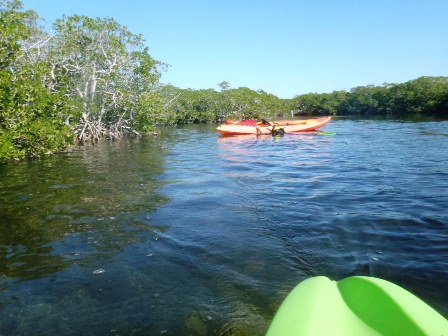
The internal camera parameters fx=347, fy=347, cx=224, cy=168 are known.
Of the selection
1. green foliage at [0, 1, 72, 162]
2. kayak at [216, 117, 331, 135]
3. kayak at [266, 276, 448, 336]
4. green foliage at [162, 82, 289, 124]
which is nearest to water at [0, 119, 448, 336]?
kayak at [266, 276, 448, 336]

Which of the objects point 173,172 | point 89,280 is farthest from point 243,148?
point 89,280

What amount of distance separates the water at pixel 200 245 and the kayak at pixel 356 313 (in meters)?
0.70

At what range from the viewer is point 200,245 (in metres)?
4.27

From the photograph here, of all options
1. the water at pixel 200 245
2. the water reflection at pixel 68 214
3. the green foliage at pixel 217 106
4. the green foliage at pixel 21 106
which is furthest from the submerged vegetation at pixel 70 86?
the green foliage at pixel 217 106

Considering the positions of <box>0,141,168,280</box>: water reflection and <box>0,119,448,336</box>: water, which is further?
<box>0,141,168,280</box>: water reflection

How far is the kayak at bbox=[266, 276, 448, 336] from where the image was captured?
180 centimetres

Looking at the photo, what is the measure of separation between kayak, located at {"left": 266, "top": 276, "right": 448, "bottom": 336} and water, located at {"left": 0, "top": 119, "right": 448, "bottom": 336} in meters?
0.70

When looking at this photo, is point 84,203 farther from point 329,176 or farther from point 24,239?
point 329,176

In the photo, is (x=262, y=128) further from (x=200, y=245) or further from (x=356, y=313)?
(x=356, y=313)

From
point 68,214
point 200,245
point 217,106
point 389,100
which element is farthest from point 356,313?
point 389,100

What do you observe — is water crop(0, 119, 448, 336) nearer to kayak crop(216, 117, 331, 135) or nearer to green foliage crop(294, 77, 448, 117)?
kayak crop(216, 117, 331, 135)

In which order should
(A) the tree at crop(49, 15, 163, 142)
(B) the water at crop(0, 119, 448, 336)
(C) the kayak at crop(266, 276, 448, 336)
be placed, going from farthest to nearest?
(A) the tree at crop(49, 15, 163, 142) → (B) the water at crop(0, 119, 448, 336) → (C) the kayak at crop(266, 276, 448, 336)

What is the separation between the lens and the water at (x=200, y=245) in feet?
9.48

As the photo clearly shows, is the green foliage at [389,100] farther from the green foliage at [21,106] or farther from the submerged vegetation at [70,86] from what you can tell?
the green foliage at [21,106]
